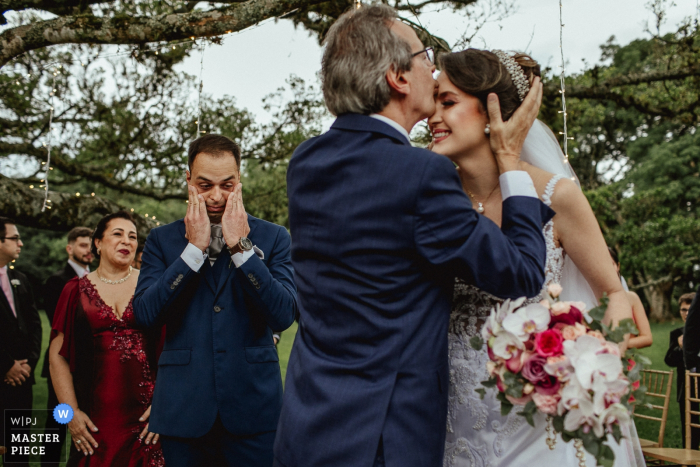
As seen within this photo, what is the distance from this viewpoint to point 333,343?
165 centimetres

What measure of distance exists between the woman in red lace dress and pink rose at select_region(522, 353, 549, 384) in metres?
2.89

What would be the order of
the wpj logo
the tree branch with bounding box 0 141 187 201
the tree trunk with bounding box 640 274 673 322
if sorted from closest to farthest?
the wpj logo < the tree branch with bounding box 0 141 187 201 < the tree trunk with bounding box 640 274 673 322

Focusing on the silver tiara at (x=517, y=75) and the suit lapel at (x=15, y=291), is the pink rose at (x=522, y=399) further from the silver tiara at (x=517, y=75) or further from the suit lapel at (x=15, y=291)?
the suit lapel at (x=15, y=291)

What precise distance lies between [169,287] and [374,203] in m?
1.34

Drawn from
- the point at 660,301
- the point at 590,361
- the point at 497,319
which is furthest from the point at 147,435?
the point at 660,301

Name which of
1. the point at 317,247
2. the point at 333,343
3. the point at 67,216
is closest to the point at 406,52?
the point at 317,247

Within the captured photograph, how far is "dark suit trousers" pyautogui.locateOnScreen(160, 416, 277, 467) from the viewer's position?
2.49 metres

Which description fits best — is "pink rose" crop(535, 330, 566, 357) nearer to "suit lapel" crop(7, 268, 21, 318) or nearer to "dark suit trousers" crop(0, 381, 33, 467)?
"dark suit trousers" crop(0, 381, 33, 467)

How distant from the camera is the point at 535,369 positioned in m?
1.45

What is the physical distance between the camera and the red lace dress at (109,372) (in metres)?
3.60

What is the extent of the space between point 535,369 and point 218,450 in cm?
166

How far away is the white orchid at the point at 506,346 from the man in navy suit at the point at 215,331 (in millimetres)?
1257

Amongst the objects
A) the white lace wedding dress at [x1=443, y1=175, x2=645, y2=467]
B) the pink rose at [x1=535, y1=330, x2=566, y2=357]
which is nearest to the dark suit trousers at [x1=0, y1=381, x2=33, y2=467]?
the white lace wedding dress at [x1=443, y1=175, x2=645, y2=467]

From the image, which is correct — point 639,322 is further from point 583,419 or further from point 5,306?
point 5,306
